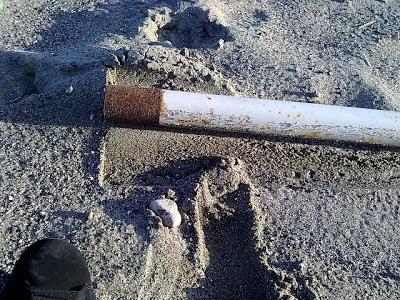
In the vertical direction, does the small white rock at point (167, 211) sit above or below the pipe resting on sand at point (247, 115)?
below

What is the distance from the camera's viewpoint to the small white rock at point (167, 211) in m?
2.10

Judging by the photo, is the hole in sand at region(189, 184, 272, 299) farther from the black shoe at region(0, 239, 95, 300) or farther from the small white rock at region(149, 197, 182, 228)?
the black shoe at region(0, 239, 95, 300)

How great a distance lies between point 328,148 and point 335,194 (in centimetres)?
30

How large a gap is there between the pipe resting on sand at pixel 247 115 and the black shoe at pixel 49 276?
0.86 m

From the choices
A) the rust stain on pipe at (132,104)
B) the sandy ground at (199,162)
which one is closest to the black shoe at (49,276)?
the sandy ground at (199,162)

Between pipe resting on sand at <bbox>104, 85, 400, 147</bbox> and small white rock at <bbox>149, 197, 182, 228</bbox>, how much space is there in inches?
18.2

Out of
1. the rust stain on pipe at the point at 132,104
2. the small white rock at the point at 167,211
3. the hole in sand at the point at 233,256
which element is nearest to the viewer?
the hole in sand at the point at 233,256

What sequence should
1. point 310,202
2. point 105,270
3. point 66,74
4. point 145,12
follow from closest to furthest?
point 105,270, point 310,202, point 66,74, point 145,12

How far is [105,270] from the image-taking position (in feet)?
6.31

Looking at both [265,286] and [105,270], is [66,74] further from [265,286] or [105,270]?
[265,286]

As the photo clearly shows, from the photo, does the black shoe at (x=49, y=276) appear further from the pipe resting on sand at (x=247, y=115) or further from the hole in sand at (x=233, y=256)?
the pipe resting on sand at (x=247, y=115)

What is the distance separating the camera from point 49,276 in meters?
1.65

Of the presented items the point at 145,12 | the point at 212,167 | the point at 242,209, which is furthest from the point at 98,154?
the point at 145,12

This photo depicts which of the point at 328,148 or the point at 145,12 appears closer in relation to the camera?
the point at 328,148
